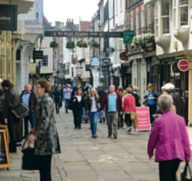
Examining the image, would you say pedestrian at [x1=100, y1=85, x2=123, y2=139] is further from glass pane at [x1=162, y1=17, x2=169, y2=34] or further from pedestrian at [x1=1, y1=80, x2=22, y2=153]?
glass pane at [x1=162, y1=17, x2=169, y2=34]

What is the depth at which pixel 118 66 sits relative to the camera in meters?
41.6

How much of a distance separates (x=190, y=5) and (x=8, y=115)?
38.4 ft

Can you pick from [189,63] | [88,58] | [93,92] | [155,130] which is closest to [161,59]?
[189,63]

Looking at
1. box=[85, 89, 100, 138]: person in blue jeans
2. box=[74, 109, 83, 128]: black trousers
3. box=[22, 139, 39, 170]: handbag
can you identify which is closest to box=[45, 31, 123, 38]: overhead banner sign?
box=[74, 109, 83, 128]: black trousers

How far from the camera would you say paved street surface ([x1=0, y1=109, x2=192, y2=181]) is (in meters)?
9.03

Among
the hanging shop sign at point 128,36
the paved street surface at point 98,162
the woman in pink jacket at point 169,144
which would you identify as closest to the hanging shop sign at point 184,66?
the paved street surface at point 98,162

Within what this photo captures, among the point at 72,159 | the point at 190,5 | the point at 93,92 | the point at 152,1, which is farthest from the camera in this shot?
the point at 152,1

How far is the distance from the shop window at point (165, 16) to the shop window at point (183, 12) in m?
2.54

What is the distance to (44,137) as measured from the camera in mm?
6941

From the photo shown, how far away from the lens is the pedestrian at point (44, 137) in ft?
22.6

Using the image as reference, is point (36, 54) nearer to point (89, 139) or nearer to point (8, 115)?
point (89, 139)

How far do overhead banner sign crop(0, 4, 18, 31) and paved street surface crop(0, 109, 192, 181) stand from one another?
4.00 m

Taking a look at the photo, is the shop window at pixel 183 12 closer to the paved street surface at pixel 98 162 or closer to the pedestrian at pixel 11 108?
the paved street surface at pixel 98 162

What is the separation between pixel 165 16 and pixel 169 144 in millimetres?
18199
